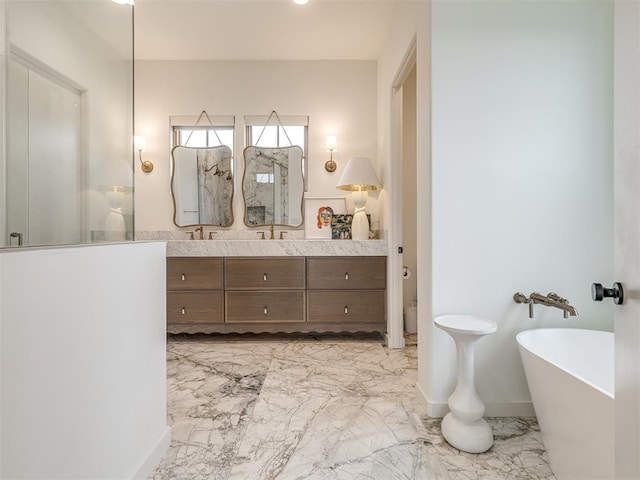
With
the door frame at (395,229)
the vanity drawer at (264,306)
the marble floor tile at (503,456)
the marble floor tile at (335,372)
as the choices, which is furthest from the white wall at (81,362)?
the door frame at (395,229)

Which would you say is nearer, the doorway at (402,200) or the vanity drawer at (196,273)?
the doorway at (402,200)

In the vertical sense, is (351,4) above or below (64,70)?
above

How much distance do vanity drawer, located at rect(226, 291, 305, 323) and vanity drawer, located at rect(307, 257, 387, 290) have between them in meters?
0.20

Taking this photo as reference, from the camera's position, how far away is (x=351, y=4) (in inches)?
102

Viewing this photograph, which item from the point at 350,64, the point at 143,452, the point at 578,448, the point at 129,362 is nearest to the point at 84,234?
the point at 129,362

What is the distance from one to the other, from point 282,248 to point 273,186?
821 millimetres

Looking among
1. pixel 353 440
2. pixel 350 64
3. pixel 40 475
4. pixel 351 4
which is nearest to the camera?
pixel 40 475

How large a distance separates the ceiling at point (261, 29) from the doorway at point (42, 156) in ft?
6.75

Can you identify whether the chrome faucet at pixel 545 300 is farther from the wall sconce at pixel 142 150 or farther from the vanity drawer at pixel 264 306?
the wall sconce at pixel 142 150

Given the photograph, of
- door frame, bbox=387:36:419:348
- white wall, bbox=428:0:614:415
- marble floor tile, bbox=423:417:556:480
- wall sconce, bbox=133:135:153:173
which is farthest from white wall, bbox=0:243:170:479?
wall sconce, bbox=133:135:153:173

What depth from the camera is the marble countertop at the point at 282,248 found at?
2.92 m

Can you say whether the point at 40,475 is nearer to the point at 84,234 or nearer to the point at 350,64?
the point at 84,234

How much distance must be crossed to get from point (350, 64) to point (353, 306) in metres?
2.38

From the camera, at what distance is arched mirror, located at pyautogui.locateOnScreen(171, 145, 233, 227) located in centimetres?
343
